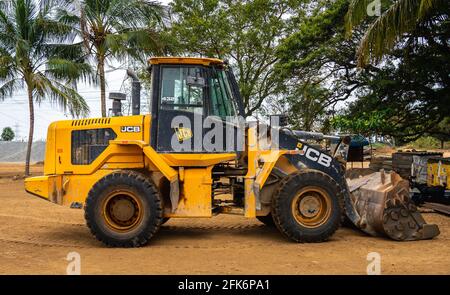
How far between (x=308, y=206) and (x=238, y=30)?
16778mm

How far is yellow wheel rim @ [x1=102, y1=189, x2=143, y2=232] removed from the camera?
7699 mm

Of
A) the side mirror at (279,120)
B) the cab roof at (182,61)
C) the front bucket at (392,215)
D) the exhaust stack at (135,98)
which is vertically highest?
the cab roof at (182,61)

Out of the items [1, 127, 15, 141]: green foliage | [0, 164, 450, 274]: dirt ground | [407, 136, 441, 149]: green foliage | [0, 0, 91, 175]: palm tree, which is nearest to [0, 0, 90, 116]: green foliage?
[0, 0, 91, 175]: palm tree

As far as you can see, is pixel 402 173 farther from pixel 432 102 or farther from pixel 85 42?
pixel 85 42

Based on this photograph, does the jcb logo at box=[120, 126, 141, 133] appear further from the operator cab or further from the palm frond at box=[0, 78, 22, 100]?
the palm frond at box=[0, 78, 22, 100]

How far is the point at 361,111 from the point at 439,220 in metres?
5.73

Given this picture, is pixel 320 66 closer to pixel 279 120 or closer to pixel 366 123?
pixel 366 123

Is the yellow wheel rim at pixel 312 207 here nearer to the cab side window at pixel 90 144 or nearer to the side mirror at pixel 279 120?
the side mirror at pixel 279 120

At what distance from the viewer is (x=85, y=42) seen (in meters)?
21.7

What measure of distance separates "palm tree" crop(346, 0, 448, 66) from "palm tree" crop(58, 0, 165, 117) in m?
10.4

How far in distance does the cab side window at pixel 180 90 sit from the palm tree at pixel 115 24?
13148 millimetres

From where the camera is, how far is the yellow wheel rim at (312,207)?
25.4 feet

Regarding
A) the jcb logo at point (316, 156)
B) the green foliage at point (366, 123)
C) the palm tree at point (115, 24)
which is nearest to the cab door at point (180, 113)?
the jcb logo at point (316, 156)

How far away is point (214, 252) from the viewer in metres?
7.29
